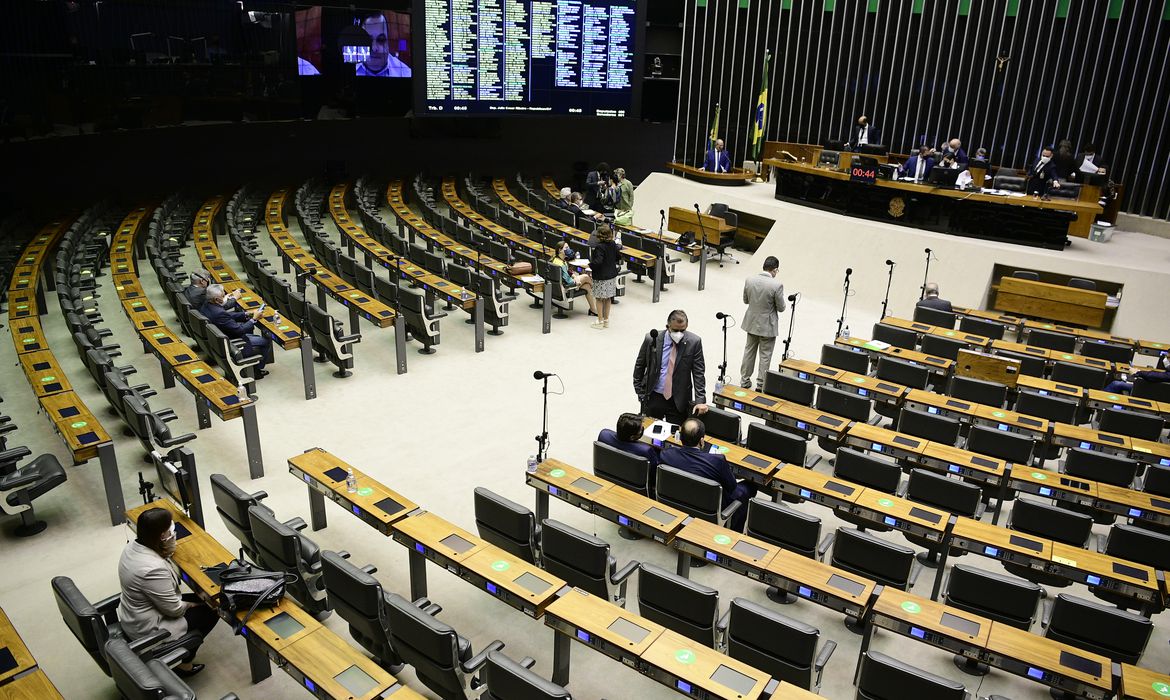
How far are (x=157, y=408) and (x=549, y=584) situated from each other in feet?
17.6

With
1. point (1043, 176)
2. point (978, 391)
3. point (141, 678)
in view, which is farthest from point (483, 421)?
point (1043, 176)

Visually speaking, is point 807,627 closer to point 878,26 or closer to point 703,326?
point 703,326

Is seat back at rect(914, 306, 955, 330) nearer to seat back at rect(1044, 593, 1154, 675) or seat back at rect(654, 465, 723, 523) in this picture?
seat back at rect(654, 465, 723, 523)

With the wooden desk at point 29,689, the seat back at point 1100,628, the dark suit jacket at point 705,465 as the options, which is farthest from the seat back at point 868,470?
the wooden desk at point 29,689

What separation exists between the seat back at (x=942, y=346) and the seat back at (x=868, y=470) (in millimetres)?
3242

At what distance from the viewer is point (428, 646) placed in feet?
13.1

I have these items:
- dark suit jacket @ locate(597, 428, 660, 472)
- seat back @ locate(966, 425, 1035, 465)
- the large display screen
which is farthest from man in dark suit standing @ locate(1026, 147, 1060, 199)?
dark suit jacket @ locate(597, 428, 660, 472)

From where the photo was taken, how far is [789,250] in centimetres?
1355

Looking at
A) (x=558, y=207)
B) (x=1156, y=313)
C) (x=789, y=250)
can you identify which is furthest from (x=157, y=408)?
(x=1156, y=313)

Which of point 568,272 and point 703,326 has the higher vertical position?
point 568,272

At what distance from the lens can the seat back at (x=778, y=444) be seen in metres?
6.28

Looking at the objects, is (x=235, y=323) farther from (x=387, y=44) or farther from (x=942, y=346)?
(x=387, y=44)

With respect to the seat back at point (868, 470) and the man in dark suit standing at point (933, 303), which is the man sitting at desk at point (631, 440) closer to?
the seat back at point (868, 470)

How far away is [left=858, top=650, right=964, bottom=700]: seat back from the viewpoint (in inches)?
141
